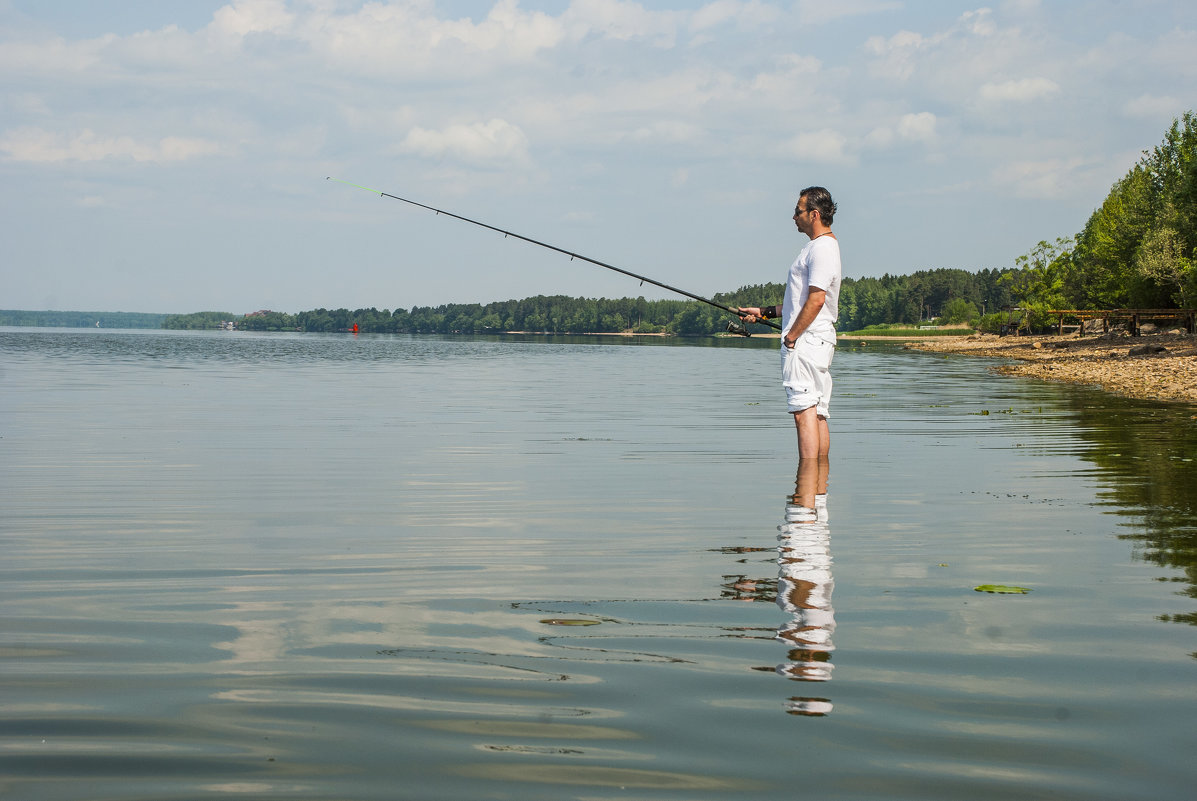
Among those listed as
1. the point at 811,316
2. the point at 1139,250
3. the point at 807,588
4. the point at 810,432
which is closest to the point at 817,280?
the point at 811,316

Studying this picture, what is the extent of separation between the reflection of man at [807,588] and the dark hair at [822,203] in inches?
75.6

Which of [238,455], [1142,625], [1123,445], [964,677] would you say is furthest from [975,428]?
[964,677]

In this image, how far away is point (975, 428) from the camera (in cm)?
1570

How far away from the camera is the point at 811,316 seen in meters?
8.05

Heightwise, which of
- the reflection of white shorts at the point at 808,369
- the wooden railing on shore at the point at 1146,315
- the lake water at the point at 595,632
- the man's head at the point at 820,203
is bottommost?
the lake water at the point at 595,632

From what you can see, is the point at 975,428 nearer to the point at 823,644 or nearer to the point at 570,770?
the point at 823,644

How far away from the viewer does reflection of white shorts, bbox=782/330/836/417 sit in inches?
323

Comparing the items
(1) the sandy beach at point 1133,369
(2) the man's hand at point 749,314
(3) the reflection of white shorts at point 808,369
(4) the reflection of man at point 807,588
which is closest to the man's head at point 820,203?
(3) the reflection of white shorts at point 808,369

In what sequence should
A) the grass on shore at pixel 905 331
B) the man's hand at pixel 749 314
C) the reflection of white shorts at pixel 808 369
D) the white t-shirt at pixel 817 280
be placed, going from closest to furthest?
the white t-shirt at pixel 817 280
the reflection of white shorts at pixel 808 369
the man's hand at pixel 749 314
the grass on shore at pixel 905 331

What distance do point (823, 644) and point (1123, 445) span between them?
10405 mm

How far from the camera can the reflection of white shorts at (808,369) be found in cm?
820

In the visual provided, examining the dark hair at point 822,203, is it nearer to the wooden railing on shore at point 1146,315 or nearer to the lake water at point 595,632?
the lake water at point 595,632

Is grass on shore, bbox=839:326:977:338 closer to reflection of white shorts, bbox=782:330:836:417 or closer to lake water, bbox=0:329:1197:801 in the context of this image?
reflection of white shorts, bbox=782:330:836:417

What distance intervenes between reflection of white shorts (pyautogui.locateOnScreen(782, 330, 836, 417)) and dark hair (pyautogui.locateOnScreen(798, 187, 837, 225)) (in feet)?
3.00
